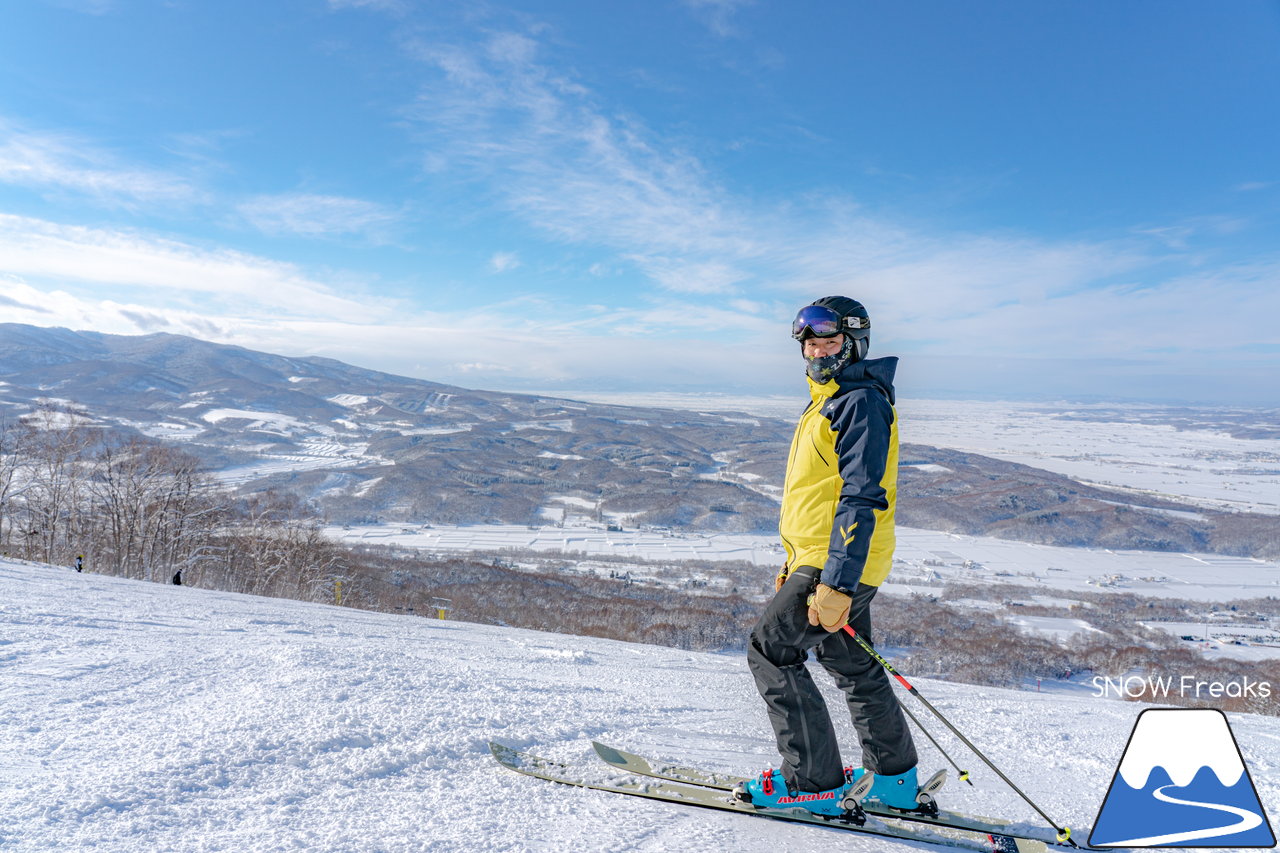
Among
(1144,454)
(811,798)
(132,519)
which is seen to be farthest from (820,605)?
(1144,454)

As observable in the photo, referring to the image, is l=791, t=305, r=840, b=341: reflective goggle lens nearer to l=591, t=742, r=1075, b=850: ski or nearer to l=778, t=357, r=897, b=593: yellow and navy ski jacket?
l=778, t=357, r=897, b=593: yellow and navy ski jacket

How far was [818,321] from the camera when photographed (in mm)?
2654

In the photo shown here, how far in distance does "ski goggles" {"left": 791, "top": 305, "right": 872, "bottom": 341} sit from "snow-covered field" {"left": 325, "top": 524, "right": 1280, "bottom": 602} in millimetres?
61686

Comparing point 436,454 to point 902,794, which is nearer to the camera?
point 902,794

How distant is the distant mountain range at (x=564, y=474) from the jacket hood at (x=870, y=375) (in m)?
89.7

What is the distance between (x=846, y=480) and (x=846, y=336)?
0.68 metres

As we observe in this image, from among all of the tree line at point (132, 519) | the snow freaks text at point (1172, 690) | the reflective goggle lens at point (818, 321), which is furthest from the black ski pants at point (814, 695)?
the tree line at point (132, 519)

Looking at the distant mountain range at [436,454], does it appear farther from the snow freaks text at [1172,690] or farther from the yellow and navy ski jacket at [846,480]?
the yellow and navy ski jacket at [846,480]

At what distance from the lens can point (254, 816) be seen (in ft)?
6.70

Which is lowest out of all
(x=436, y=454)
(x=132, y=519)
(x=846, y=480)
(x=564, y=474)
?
(x=564, y=474)

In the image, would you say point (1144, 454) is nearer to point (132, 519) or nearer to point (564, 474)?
point (564, 474)

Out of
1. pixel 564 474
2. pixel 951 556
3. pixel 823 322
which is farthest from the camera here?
pixel 564 474

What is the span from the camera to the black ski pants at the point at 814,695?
2.52 m

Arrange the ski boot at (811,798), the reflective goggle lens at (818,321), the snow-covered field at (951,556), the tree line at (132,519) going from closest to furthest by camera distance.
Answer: the ski boot at (811,798), the reflective goggle lens at (818,321), the tree line at (132,519), the snow-covered field at (951,556)
